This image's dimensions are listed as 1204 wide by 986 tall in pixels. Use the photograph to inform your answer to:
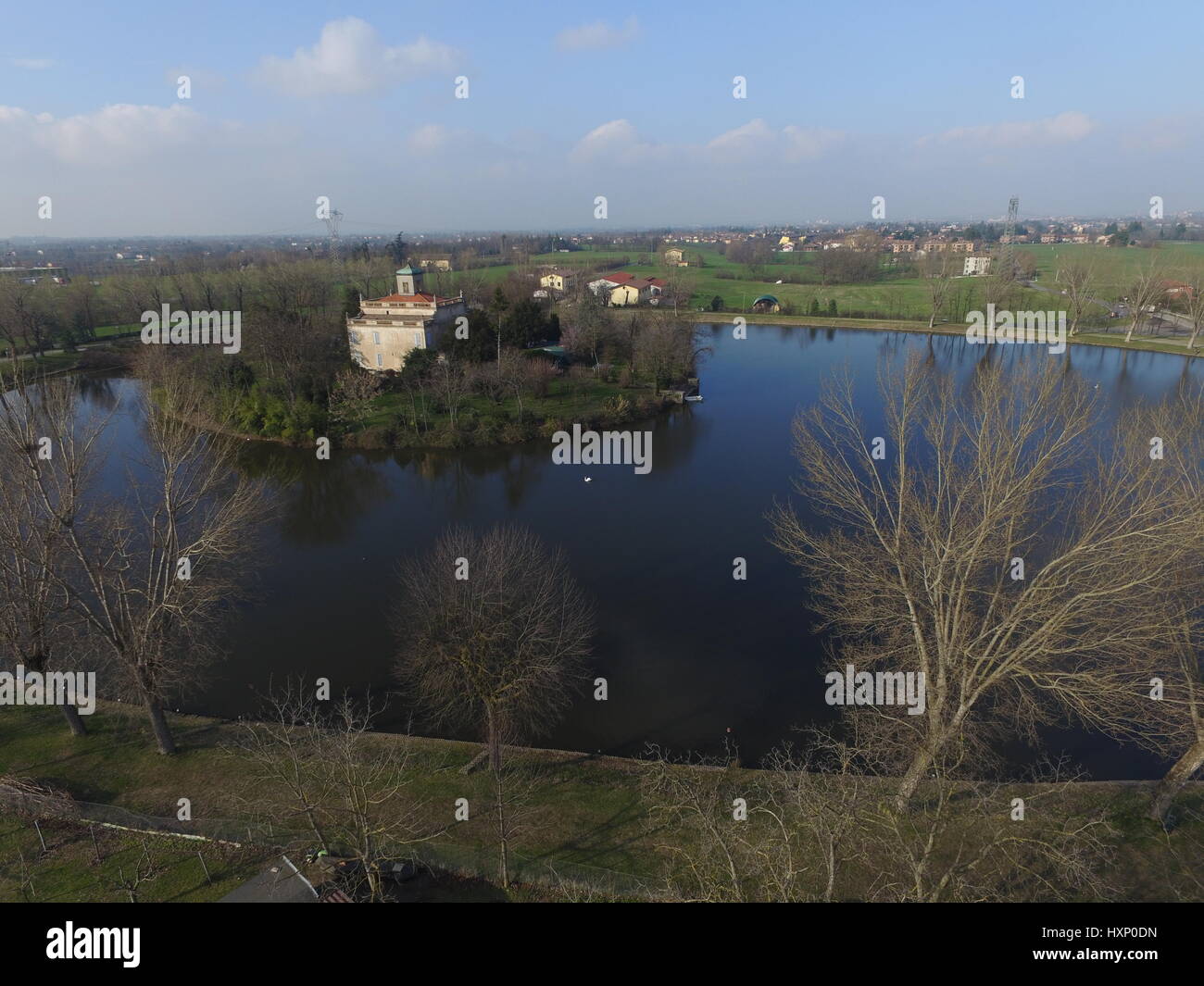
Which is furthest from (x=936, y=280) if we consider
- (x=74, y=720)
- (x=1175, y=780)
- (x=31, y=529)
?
(x=74, y=720)

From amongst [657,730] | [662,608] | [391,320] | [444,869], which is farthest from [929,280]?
[444,869]

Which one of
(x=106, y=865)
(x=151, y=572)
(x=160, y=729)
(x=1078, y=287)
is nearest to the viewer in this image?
(x=106, y=865)

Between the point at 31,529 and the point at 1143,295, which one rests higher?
the point at 1143,295

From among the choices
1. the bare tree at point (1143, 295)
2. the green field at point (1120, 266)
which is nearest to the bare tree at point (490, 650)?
the bare tree at point (1143, 295)

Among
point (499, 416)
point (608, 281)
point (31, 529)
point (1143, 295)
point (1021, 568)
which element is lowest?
point (1021, 568)

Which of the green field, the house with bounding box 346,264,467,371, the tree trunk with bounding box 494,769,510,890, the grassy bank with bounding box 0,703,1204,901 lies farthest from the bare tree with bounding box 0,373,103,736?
the green field

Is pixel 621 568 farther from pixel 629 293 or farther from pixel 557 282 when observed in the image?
pixel 557 282

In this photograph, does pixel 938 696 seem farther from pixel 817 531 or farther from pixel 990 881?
pixel 817 531
